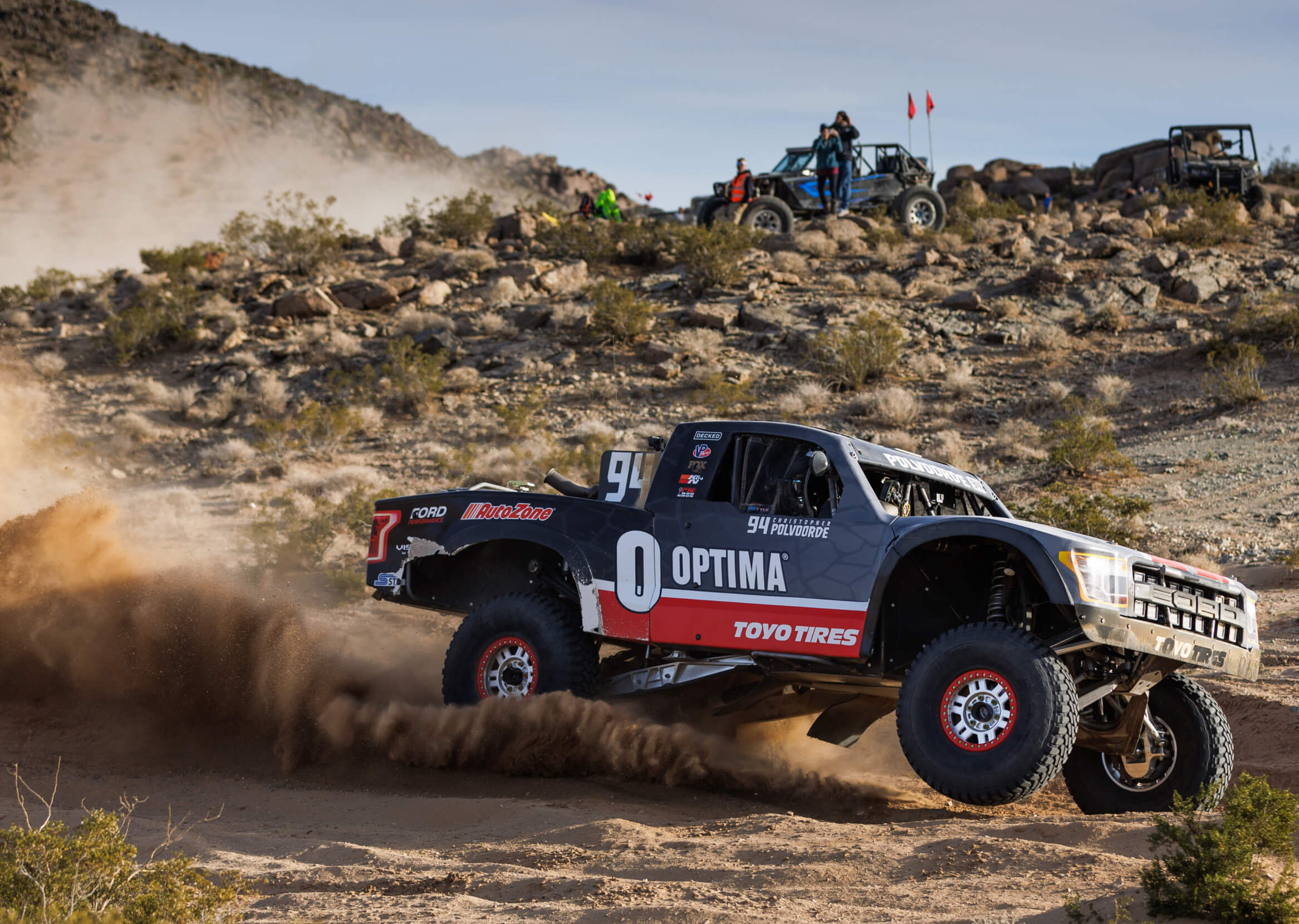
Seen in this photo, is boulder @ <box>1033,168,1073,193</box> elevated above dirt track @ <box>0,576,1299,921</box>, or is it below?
above

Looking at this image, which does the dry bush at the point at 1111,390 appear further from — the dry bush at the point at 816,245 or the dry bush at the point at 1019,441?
the dry bush at the point at 816,245

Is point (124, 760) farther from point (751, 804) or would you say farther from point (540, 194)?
point (540, 194)

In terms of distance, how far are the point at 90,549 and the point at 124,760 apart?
251cm

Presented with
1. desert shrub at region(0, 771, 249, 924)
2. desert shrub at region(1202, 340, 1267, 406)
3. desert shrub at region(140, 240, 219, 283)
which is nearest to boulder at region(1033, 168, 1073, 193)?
desert shrub at region(1202, 340, 1267, 406)

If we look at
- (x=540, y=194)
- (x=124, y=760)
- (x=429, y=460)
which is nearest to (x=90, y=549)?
(x=124, y=760)

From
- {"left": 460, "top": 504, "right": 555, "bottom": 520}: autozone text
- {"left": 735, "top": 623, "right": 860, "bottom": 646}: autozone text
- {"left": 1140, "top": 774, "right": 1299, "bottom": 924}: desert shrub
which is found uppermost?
{"left": 460, "top": 504, "right": 555, "bottom": 520}: autozone text

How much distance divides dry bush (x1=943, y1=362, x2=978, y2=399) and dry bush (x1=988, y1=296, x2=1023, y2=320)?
318 centimetres

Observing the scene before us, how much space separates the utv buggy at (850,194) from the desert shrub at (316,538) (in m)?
15.1

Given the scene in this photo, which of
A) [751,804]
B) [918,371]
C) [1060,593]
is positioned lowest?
[751,804]

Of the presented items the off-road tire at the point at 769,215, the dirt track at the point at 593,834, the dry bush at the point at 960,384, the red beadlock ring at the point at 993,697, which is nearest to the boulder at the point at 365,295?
the off-road tire at the point at 769,215

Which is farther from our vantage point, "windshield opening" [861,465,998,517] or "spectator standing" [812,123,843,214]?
"spectator standing" [812,123,843,214]

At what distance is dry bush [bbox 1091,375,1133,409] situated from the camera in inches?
787

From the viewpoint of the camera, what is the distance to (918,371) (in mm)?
21734

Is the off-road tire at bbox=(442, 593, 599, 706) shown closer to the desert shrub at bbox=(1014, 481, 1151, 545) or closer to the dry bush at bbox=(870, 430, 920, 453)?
the desert shrub at bbox=(1014, 481, 1151, 545)
